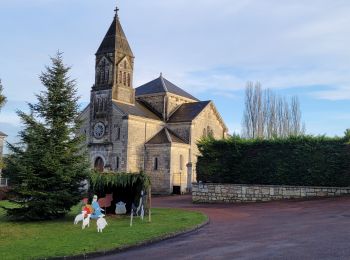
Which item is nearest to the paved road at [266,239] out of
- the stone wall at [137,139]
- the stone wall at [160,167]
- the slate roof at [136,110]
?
the stone wall at [160,167]

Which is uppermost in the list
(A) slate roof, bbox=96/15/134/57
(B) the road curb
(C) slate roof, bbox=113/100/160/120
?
(A) slate roof, bbox=96/15/134/57

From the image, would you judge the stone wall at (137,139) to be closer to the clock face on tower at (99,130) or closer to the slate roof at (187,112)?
the slate roof at (187,112)

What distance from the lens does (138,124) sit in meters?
46.1

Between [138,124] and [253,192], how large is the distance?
20450 millimetres

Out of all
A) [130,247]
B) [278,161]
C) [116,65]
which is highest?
[116,65]

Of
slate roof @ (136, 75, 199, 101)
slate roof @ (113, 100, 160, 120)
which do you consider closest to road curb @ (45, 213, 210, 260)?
slate roof @ (113, 100, 160, 120)

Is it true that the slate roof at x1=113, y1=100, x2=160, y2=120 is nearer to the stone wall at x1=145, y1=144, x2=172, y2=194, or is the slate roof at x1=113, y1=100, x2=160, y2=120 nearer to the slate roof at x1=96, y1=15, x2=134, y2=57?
the stone wall at x1=145, y1=144, x2=172, y2=194

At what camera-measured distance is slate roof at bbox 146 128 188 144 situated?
46.2 meters

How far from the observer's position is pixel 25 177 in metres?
19.6

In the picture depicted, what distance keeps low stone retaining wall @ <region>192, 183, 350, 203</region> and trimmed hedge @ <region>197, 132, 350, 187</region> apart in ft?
3.69

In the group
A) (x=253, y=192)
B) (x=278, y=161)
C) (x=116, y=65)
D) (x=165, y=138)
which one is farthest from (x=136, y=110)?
(x=253, y=192)

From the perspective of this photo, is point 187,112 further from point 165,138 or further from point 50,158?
point 50,158

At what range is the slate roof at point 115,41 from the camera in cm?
4847

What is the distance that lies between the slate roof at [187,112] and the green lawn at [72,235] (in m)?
28.6
